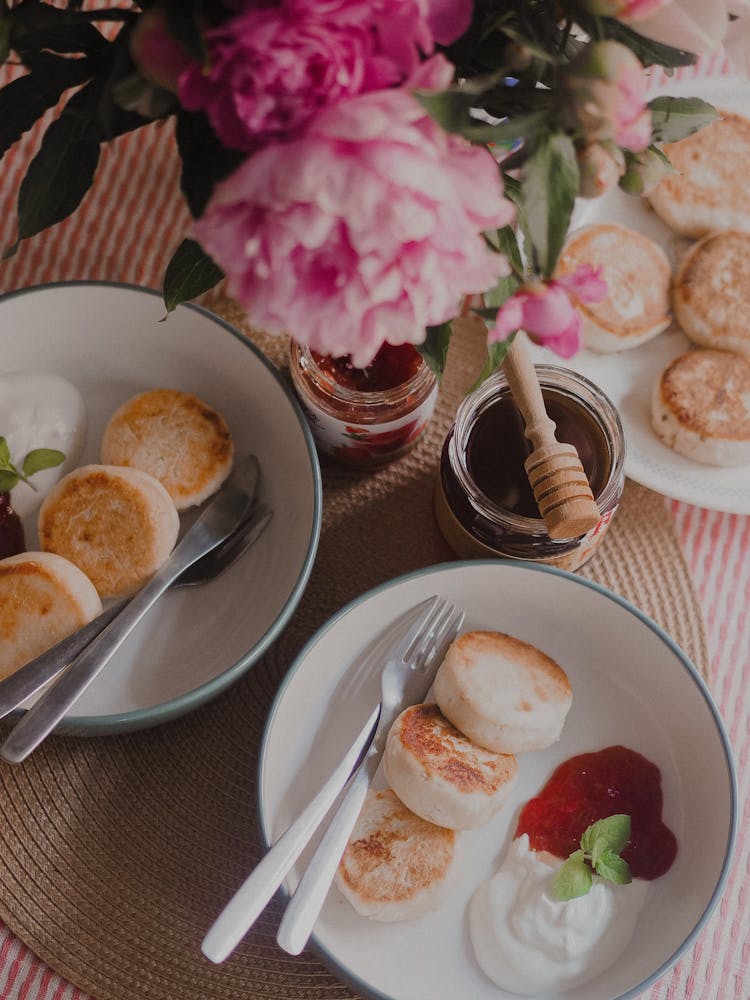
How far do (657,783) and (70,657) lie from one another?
621 millimetres

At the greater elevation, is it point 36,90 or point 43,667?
point 36,90

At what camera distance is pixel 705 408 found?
1.13 metres

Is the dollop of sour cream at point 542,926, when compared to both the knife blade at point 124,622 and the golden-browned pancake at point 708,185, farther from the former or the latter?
the golden-browned pancake at point 708,185

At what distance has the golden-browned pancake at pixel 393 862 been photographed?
2.98ft

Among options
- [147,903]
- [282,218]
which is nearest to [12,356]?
[147,903]

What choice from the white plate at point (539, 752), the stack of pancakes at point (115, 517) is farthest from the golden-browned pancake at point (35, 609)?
the white plate at point (539, 752)

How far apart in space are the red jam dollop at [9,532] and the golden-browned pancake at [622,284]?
27.5 inches

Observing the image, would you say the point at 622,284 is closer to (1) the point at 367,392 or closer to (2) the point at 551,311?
(1) the point at 367,392

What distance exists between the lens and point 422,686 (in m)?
1.01

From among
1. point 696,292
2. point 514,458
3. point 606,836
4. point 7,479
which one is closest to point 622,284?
point 696,292

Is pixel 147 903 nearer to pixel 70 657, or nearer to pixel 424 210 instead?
pixel 70 657

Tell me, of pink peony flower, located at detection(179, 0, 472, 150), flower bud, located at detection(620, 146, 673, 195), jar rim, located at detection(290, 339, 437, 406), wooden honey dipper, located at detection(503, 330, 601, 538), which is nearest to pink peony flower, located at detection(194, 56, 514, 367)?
pink peony flower, located at detection(179, 0, 472, 150)

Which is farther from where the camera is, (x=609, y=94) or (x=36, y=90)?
(x=36, y=90)

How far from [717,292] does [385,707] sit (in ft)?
2.16
